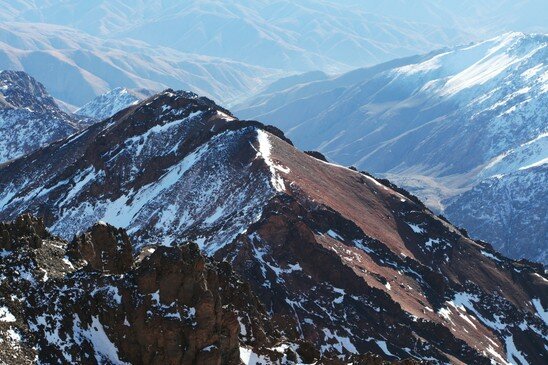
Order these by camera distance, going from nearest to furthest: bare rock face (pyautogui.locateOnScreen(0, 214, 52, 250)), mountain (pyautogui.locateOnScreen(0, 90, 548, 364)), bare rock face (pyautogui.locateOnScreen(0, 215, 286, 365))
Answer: bare rock face (pyautogui.locateOnScreen(0, 215, 286, 365)), bare rock face (pyautogui.locateOnScreen(0, 214, 52, 250)), mountain (pyautogui.locateOnScreen(0, 90, 548, 364))

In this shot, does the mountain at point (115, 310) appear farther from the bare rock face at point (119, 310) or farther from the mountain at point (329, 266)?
the mountain at point (329, 266)

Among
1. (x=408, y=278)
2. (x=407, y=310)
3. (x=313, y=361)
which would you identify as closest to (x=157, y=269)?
(x=313, y=361)

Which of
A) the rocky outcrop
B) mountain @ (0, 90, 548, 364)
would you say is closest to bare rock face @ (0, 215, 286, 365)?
the rocky outcrop

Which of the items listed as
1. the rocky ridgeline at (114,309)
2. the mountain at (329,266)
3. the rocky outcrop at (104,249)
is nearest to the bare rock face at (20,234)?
the rocky ridgeline at (114,309)

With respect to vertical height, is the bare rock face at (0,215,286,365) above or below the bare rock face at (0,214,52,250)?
below

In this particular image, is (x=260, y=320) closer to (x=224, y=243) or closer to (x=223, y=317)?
(x=223, y=317)

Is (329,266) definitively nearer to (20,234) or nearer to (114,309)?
(20,234)

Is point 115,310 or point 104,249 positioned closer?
point 115,310

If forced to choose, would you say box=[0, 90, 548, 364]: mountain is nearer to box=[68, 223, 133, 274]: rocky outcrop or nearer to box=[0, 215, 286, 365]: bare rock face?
box=[68, 223, 133, 274]: rocky outcrop

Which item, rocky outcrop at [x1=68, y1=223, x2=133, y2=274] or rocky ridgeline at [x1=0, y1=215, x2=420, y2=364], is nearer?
rocky ridgeline at [x1=0, y1=215, x2=420, y2=364]

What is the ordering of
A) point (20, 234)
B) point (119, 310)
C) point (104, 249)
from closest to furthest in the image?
1. point (119, 310)
2. point (20, 234)
3. point (104, 249)

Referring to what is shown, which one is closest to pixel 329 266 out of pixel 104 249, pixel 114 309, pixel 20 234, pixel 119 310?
pixel 104 249

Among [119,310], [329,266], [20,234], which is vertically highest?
[20,234]

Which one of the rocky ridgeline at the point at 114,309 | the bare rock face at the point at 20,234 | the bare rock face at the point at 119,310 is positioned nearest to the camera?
the rocky ridgeline at the point at 114,309
